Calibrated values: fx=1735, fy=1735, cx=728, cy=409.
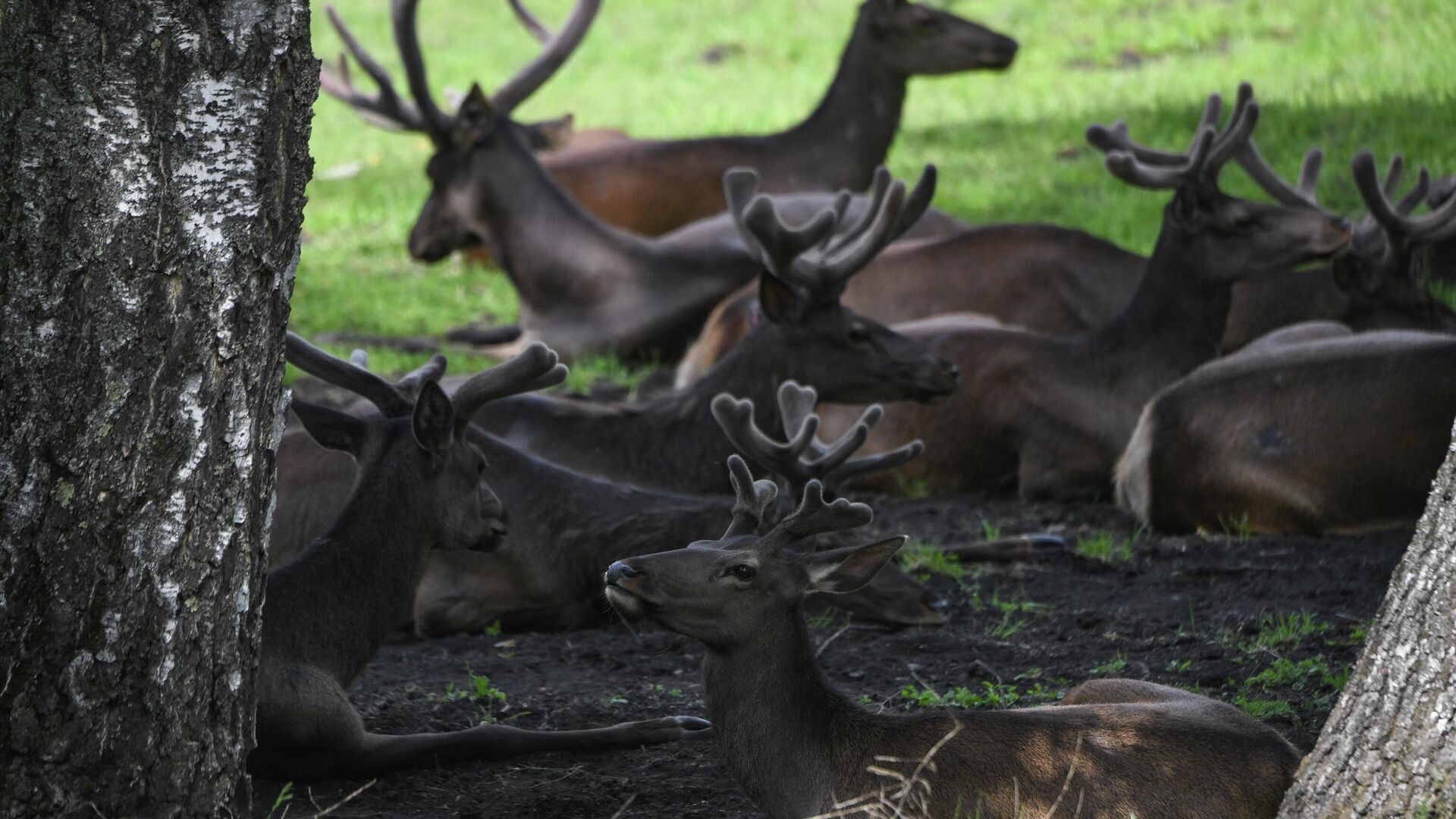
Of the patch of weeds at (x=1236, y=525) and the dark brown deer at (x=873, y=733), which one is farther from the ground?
the dark brown deer at (x=873, y=733)

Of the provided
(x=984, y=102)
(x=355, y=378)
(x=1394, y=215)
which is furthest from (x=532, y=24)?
(x=355, y=378)

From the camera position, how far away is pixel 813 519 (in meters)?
3.94

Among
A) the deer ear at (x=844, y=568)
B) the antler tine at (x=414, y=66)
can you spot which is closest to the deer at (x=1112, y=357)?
the antler tine at (x=414, y=66)

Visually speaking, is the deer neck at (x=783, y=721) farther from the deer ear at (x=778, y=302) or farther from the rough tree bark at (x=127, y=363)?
the deer ear at (x=778, y=302)

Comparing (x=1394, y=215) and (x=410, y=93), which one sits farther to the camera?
(x=410, y=93)

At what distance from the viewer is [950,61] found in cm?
1178

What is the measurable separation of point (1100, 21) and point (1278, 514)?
11.6m

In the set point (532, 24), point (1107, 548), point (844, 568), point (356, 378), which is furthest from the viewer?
point (532, 24)

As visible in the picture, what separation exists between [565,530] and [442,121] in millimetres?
4980

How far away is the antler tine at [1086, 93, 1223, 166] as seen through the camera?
8289mm

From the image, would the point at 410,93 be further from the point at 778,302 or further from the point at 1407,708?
the point at 1407,708

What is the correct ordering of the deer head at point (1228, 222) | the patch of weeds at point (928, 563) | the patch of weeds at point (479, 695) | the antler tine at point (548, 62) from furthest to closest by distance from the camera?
the antler tine at point (548, 62) → the deer head at point (1228, 222) → the patch of weeds at point (928, 563) → the patch of weeds at point (479, 695)

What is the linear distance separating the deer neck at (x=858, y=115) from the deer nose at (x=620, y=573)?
328 inches

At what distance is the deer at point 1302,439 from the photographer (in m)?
6.46
